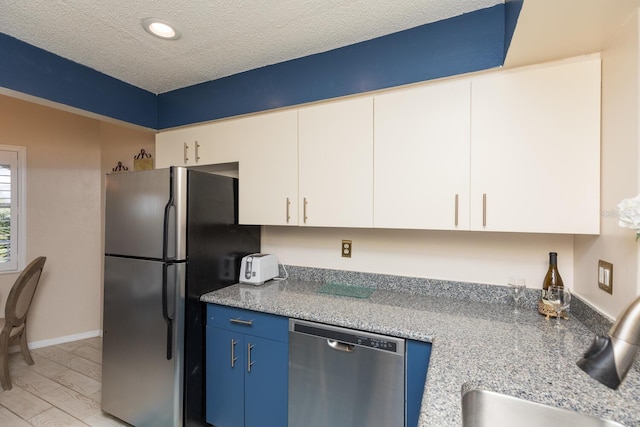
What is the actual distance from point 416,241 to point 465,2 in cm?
126

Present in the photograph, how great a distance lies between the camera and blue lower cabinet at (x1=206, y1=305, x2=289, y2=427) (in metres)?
1.65

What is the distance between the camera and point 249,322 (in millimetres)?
1729

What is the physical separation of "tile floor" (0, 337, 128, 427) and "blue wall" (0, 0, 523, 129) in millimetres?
2075

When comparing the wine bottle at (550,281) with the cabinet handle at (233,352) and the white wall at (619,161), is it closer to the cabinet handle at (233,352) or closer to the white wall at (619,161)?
the white wall at (619,161)

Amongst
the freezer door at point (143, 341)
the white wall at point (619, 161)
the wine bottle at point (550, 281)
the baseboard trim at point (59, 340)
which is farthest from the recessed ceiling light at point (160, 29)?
the baseboard trim at point (59, 340)

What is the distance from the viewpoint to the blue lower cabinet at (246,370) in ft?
5.41

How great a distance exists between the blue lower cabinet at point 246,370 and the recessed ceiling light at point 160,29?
155 centimetres

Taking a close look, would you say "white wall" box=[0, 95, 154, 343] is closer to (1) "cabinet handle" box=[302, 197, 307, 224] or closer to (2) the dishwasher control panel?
(1) "cabinet handle" box=[302, 197, 307, 224]

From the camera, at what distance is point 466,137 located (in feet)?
4.97

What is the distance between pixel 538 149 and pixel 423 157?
50 centimetres

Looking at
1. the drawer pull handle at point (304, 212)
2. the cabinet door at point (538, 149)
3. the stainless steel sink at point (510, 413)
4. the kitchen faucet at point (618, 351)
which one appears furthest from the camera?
the drawer pull handle at point (304, 212)

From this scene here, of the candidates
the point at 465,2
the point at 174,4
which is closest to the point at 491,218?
the point at 465,2

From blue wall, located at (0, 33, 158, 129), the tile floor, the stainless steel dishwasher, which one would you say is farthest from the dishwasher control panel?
blue wall, located at (0, 33, 158, 129)

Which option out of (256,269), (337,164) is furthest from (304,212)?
(256,269)
